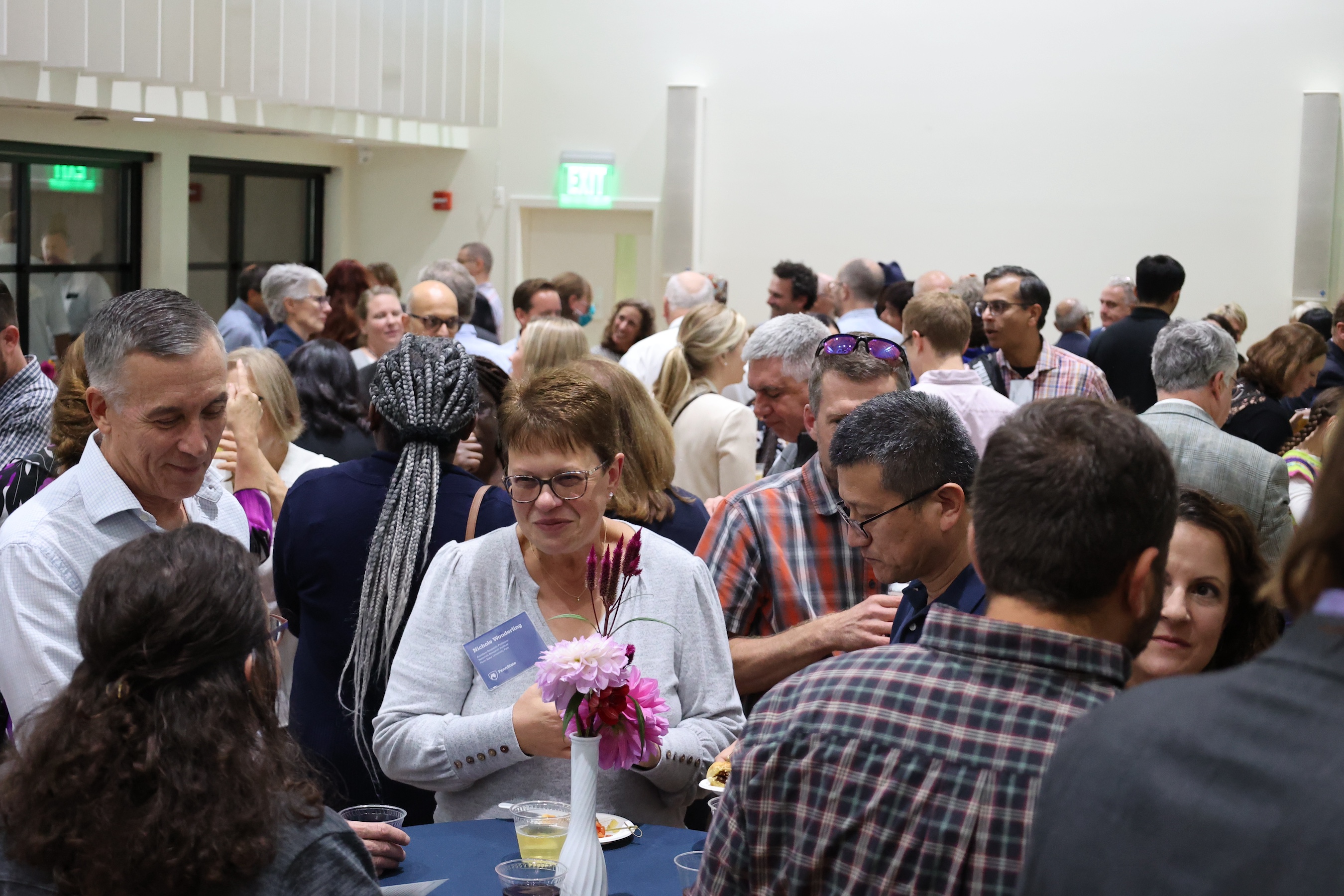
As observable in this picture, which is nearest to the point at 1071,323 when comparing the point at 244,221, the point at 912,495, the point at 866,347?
the point at 244,221

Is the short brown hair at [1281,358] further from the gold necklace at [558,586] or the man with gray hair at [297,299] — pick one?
the man with gray hair at [297,299]

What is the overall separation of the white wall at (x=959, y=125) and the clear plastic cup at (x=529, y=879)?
33.5ft

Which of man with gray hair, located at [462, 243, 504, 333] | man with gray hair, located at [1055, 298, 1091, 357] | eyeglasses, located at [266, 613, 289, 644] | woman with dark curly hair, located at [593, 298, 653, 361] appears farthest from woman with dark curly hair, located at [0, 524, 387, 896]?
man with gray hair, located at [1055, 298, 1091, 357]

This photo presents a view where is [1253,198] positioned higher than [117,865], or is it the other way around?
[1253,198]

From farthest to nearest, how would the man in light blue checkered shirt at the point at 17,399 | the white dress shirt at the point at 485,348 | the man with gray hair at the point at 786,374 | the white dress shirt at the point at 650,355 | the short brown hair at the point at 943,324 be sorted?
the white dress shirt at the point at 485,348 < the white dress shirt at the point at 650,355 < the short brown hair at the point at 943,324 < the man with gray hair at the point at 786,374 < the man in light blue checkered shirt at the point at 17,399

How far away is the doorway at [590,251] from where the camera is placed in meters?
12.2

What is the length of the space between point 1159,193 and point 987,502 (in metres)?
10.6

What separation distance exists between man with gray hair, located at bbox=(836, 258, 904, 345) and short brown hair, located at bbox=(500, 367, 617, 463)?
4.98 metres

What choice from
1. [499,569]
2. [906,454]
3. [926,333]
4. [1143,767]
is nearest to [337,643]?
[499,569]

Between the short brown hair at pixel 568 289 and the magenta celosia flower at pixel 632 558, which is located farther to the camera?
the short brown hair at pixel 568 289

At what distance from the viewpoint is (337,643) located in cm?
275

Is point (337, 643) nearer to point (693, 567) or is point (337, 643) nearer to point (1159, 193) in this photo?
point (693, 567)

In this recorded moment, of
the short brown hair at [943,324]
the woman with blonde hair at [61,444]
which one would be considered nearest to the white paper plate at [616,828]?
the woman with blonde hair at [61,444]

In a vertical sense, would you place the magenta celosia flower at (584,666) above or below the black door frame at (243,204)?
below
